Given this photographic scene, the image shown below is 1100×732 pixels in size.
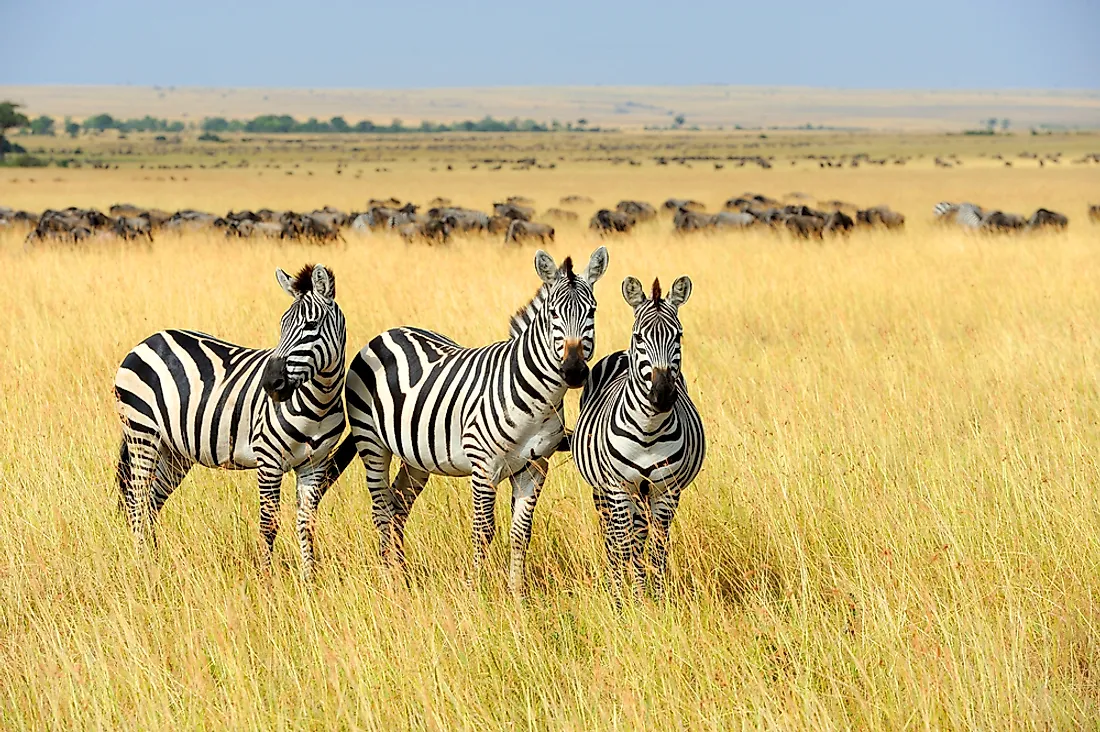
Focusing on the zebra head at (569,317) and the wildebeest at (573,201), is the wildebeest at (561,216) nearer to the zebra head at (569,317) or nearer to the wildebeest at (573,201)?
the wildebeest at (573,201)

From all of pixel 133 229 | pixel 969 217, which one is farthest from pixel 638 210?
pixel 133 229

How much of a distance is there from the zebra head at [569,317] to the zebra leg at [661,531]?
2.12ft

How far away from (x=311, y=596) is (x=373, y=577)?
1.09ft

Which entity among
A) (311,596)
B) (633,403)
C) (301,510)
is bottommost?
(311,596)

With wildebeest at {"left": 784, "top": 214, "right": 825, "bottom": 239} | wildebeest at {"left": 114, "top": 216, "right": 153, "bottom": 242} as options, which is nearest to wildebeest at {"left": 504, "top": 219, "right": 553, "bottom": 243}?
wildebeest at {"left": 784, "top": 214, "right": 825, "bottom": 239}

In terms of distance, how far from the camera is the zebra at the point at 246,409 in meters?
4.96

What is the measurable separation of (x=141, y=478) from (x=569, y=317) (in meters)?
2.52

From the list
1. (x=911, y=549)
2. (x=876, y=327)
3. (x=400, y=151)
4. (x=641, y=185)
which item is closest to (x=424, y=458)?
(x=911, y=549)

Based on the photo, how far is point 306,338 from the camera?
193 inches

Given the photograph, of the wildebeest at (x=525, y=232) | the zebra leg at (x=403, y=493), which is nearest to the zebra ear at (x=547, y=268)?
the zebra leg at (x=403, y=493)

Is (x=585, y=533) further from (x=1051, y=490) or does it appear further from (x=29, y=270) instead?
(x=29, y=270)

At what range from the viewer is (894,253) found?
57.5 ft

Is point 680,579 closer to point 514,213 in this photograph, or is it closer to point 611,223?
point 611,223

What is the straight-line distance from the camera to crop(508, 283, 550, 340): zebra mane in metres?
4.74
